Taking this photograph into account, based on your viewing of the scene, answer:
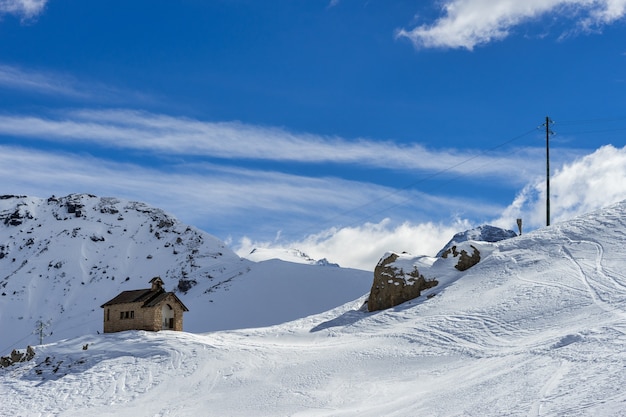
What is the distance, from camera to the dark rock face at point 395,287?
1941 inches

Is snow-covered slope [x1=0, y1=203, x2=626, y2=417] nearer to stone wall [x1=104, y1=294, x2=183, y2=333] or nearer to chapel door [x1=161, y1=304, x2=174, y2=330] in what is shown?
stone wall [x1=104, y1=294, x2=183, y2=333]

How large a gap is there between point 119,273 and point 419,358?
81.7 m

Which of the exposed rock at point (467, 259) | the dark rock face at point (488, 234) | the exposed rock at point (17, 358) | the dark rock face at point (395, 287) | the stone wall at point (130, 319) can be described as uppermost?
the dark rock face at point (488, 234)

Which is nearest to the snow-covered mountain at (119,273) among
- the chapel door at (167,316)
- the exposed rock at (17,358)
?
the chapel door at (167,316)

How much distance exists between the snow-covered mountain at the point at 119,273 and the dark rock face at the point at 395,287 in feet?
79.7

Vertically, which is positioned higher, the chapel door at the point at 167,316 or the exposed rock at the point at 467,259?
the exposed rock at the point at 467,259

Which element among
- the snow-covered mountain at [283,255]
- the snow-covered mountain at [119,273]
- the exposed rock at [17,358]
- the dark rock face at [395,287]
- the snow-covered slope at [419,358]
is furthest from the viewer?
the snow-covered mountain at [283,255]

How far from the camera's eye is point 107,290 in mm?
102000

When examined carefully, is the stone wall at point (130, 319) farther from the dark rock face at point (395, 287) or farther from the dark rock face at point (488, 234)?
the dark rock face at point (488, 234)

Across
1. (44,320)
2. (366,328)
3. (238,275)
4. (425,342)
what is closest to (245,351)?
(366,328)

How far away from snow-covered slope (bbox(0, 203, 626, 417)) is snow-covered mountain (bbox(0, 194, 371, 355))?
2919cm

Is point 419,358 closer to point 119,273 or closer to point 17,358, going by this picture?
point 17,358

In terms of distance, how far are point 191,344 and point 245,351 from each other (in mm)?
3996

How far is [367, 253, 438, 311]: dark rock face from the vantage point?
4931 centimetres
